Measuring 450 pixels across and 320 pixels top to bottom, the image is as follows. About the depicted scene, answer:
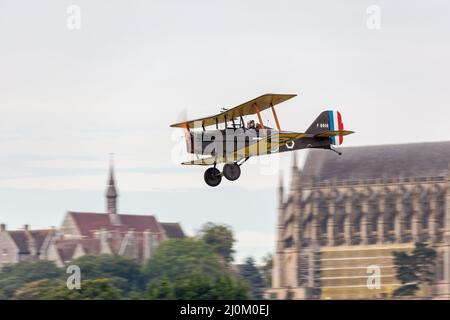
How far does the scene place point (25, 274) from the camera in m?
168

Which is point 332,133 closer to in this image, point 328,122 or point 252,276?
point 328,122

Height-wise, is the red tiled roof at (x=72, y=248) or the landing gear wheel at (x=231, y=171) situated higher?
the landing gear wheel at (x=231, y=171)

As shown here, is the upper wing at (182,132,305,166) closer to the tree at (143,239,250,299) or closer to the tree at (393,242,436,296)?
the tree at (143,239,250,299)

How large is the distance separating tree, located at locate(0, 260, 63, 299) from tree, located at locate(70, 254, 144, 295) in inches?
151

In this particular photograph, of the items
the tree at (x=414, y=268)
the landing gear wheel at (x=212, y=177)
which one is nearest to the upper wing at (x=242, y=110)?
the landing gear wheel at (x=212, y=177)

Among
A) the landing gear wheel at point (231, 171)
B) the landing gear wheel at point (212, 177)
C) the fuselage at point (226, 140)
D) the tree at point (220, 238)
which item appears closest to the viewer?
the landing gear wheel at point (212, 177)

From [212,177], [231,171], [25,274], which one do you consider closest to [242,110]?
[231,171]

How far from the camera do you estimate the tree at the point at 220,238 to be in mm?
174500

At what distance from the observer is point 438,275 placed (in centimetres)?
18488

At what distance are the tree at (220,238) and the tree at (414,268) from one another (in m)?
24.7

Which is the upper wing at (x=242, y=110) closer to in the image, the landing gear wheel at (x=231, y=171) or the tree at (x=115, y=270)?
the landing gear wheel at (x=231, y=171)

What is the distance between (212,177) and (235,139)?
221 cm
